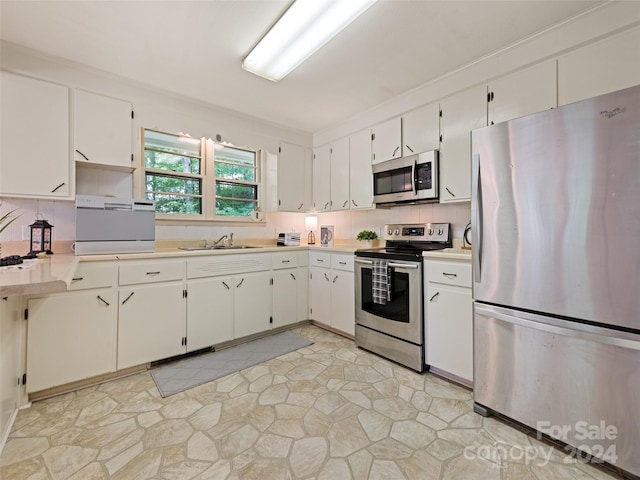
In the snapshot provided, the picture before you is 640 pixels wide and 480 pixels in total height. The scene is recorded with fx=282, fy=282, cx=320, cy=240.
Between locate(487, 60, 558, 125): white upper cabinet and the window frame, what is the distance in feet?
8.13

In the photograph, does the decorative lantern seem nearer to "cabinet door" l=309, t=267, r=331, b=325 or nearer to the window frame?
the window frame

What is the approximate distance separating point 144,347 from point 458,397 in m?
2.41

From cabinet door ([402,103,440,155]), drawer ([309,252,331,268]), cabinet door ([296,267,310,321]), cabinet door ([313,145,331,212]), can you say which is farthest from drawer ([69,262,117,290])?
cabinet door ([402,103,440,155])

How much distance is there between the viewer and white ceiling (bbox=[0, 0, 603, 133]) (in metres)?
1.69

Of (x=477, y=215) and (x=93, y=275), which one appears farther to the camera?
(x=93, y=275)

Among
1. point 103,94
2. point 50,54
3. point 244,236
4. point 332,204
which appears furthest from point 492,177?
point 50,54

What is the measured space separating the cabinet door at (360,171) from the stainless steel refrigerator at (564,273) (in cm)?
144

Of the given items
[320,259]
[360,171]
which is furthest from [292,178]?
[320,259]

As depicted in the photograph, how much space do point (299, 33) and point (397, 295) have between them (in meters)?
2.07

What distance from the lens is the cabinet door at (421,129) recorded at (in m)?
2.52

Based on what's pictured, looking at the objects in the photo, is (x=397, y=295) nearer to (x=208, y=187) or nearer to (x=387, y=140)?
(x=387, y=140)

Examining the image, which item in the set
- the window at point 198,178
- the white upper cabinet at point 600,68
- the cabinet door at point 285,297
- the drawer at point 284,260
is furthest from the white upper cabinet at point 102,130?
the white upper cabinet at point 600,68

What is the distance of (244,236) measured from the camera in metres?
3.48

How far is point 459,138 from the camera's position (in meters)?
2.35
